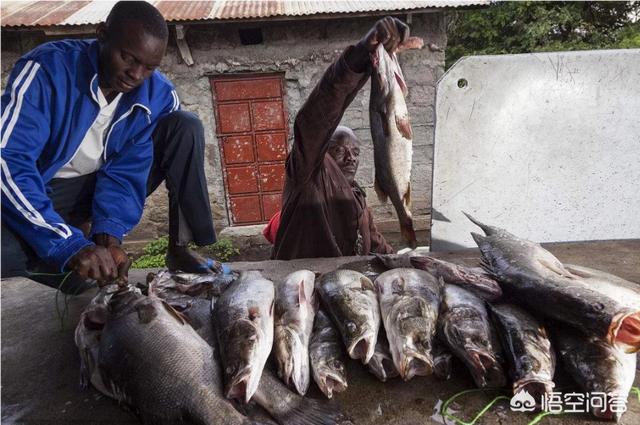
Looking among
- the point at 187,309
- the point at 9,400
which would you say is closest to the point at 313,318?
the point at 187,309

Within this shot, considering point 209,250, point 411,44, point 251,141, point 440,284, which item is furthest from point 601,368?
point 209,250

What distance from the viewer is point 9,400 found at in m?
2.00

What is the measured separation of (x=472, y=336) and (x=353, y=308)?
0.55 metres

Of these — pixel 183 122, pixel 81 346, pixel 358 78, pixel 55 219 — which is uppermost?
pixel 358 78

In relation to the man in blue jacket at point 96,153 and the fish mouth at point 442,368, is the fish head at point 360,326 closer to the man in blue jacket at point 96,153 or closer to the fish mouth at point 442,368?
the fish mouth at point 442,368

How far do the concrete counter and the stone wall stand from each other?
4.85m

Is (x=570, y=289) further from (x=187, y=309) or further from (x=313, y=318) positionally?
(x=187, y=309)

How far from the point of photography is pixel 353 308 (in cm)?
212

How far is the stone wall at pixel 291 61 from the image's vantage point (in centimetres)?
683

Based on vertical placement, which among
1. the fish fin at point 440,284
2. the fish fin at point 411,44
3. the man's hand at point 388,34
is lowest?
the fish fin at point 440,284

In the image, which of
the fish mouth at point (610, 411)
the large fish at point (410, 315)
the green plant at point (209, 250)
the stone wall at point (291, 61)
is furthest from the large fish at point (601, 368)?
the green plant at point (209, 250)

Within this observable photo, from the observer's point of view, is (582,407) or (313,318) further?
(313,318)

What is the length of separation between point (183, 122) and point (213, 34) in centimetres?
419

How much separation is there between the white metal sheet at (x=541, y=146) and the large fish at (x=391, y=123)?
1050mm
